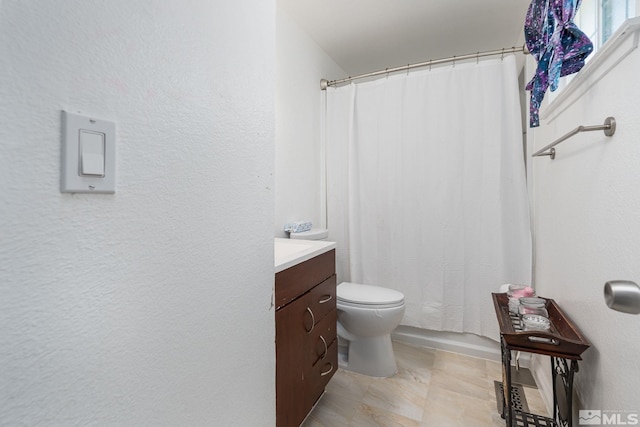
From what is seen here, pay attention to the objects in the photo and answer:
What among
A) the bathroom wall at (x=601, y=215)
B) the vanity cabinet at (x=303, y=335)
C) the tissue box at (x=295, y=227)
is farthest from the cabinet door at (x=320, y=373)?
the bathroom wall at (x=601, y=215)

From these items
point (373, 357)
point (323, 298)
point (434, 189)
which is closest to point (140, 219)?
point (323, 298)

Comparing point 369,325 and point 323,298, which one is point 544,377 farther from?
point 323,298

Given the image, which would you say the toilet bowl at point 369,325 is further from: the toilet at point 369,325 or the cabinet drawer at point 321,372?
the cabinet drawer at point 321,372

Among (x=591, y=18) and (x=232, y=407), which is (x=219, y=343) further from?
(x=591, y=18)

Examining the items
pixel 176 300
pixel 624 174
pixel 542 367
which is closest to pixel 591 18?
pixel 624 174

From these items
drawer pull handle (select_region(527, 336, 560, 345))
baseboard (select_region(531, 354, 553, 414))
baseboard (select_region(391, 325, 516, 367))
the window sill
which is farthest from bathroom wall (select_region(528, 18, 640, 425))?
baseboard (select_region(391, 325, 516, 367))

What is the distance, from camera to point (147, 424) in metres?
0.56

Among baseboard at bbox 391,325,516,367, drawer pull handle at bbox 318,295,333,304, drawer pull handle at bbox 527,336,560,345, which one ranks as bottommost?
baseboard at bbox 391,325,516,367

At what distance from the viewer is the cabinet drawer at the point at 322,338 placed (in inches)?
52.1

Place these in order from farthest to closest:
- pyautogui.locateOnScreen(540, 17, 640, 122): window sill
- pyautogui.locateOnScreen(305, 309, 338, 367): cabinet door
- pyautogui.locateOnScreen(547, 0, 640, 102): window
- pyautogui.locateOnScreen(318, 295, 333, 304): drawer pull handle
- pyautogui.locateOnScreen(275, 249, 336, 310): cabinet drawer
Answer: pyautogui.locateOnScreen(318, 295, 333, 304): drawer pull handle → pyautogui.locateOnScreen(305, 309, 338, 367): cabinet door → pyautogui.locateOnScreen(275, 249, 336, 310): cabinet drawer → pyautogui.locateOnScreen(547, 0, 640, 102): window → pyautogui.locateOnScreen(540, 17, 640, 122): window sill

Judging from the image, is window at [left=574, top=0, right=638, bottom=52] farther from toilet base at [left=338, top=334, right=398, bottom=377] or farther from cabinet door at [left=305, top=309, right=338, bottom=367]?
toilet base at [left=338, top=334, right=398, bottom=377]

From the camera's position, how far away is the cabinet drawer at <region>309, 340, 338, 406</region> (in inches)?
52.7

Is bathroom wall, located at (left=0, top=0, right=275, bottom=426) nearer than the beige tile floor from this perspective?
Yes

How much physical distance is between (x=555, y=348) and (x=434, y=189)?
1.25m
